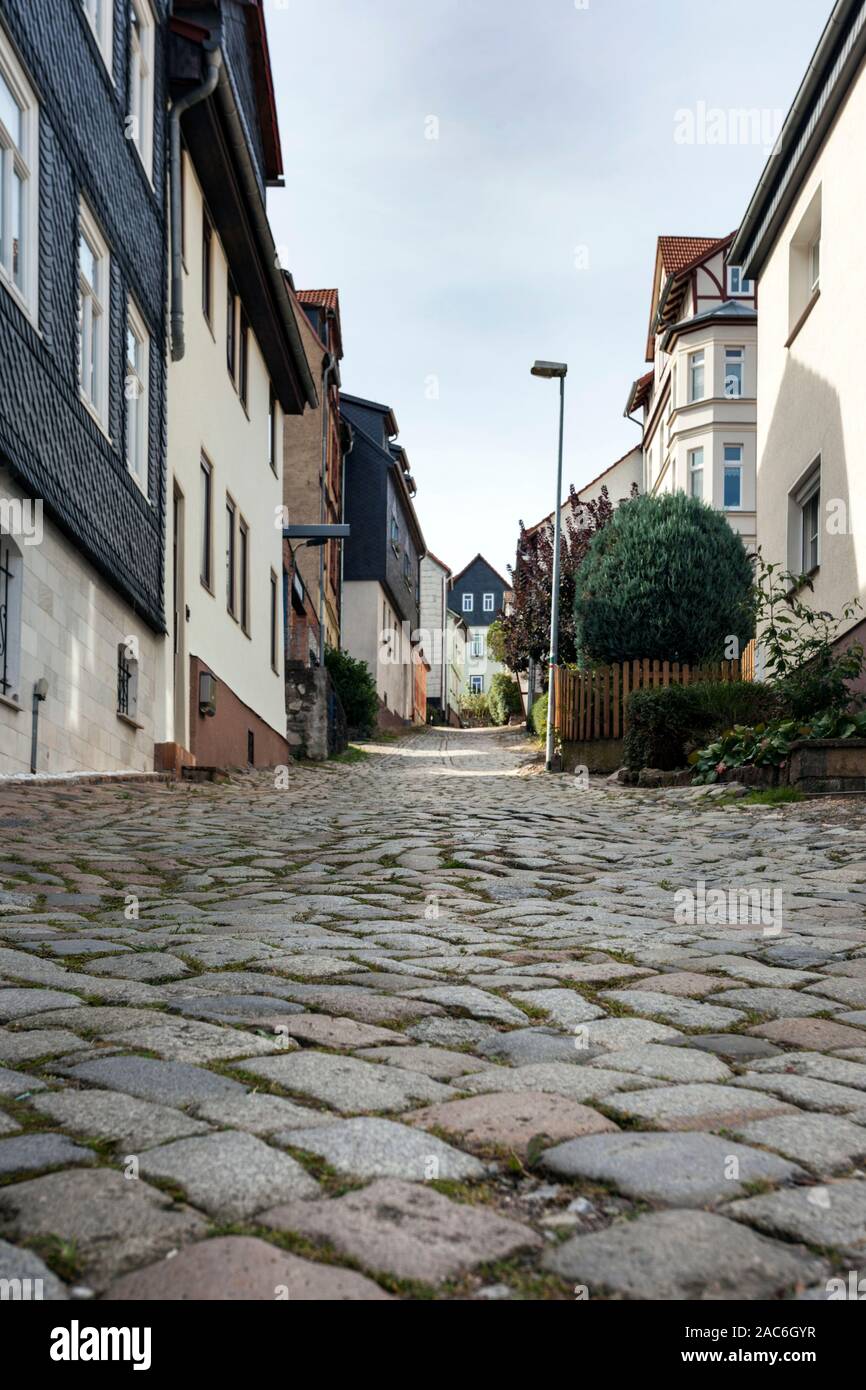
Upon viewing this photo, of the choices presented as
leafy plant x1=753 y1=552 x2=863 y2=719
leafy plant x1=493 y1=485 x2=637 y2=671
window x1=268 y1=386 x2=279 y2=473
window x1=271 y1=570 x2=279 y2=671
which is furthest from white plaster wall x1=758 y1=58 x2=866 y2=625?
leafy plant x1=493 y1=485 x2=637 y2=671

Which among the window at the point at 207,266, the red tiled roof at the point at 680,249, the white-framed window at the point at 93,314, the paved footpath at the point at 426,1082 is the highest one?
the red tiled roof at the point at 680,249

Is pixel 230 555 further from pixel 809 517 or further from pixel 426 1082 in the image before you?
pixel 426 1082

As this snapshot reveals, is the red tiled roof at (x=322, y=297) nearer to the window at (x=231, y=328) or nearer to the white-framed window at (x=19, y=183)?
the window at (x=231, y=328)

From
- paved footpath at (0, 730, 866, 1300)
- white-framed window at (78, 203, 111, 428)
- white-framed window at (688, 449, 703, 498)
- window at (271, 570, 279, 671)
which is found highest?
white-framed window at (688, 449, 703, 498)

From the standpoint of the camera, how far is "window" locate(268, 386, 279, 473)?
20.9 m

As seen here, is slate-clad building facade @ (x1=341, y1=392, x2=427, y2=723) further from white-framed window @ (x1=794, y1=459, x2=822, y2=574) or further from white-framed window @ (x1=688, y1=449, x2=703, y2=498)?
white-framed window @ (x1=794, y1=459, x2=822, y2=574)

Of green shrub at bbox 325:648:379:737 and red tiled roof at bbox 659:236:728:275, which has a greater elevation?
red tiled roof at bbox 659:236:728:275

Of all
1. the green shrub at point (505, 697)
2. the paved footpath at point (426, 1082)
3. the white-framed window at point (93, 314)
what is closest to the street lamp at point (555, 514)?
the white-framed window at point (93, 314)

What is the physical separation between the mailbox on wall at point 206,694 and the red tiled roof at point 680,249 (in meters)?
25.3

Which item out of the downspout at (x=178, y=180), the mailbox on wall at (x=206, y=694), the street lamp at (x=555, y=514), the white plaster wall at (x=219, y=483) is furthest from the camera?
the street lamp at (x=555, y=514)

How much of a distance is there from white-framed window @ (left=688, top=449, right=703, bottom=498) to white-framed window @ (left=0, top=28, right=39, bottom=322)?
25802 mm

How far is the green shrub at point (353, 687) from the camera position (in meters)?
28.9

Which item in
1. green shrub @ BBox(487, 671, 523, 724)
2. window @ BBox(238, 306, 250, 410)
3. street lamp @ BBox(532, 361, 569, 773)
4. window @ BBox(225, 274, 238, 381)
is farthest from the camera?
green shrub @ BBox(487, 671, 523, 724)

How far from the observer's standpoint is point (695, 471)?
1314 inches
